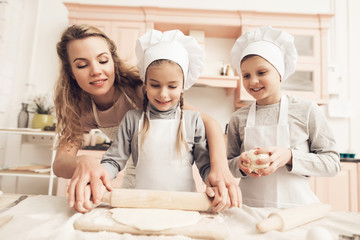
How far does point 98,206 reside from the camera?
0.64m

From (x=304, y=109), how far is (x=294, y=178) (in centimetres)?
27

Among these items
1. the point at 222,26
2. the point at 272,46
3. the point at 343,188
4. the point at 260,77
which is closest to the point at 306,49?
the point at 222,26

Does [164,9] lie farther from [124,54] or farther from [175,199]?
[175,199]

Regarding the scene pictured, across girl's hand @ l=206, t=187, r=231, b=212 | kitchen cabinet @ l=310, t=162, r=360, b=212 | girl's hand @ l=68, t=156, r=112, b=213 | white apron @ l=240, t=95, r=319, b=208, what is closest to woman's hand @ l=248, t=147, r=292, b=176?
white apron @ l=240, t=95, r=319, b=208

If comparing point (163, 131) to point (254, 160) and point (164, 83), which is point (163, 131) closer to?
point (164, 83)

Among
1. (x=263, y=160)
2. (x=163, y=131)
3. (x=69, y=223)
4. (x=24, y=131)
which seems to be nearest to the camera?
(x=69, y=223)

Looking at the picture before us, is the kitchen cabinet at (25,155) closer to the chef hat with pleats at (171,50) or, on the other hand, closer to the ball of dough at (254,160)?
the chef hat with pleats at (171,50)

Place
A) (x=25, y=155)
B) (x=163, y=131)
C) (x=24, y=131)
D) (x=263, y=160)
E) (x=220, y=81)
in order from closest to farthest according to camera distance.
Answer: (x=263, y=160) < (x=163, y=131) < (x=24, y=131) < (x=220, y=81) < (x=25, y=155)

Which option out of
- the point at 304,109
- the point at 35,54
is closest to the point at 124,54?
the point at 35,54

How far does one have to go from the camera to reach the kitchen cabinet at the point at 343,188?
7.32 feet

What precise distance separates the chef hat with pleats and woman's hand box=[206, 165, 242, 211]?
1.27ft

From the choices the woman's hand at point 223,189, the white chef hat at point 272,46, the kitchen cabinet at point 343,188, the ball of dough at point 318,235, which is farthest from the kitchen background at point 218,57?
the ball of dough at point 318,235

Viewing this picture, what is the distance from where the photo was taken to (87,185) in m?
0.63

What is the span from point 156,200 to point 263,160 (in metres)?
0.37
